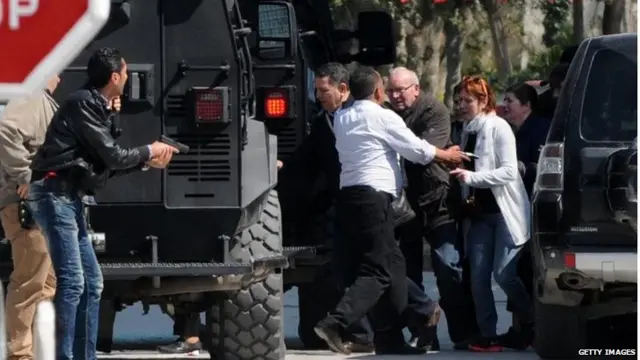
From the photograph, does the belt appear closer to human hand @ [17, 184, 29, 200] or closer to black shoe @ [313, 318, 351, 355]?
human hand @ [17, 184, 29, 200]

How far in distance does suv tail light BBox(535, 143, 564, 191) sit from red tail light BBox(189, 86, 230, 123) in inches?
66.9

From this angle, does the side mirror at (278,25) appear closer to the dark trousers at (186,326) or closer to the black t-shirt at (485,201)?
the black t-shirt at (485,201)

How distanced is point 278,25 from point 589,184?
1.96 m

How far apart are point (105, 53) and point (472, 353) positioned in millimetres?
3394

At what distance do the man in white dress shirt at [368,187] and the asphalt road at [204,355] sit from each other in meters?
0.46

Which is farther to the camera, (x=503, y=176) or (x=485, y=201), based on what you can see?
(x=485, y=201)

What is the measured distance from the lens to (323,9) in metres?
11.2

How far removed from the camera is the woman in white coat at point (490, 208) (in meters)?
9.84

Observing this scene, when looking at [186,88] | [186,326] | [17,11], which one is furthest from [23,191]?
[17,11]

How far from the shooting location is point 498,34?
81.7 feet

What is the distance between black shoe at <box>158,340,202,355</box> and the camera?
1002 centimetres

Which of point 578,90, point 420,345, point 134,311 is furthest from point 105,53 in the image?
point 134,311

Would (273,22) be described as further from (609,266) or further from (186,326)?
(609,266)

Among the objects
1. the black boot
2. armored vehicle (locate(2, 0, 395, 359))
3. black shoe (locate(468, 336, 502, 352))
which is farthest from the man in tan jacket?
black shoe (locate(468, 336, 502, 352))
